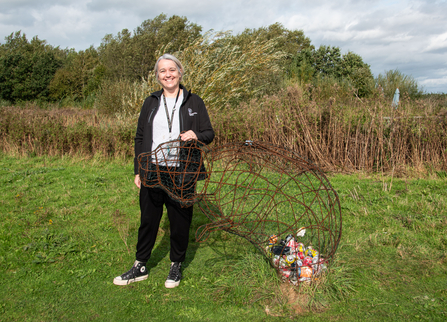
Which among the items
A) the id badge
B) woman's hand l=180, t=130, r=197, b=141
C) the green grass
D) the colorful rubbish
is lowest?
the green grass

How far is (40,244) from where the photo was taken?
3.20m

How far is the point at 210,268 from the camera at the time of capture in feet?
9.61

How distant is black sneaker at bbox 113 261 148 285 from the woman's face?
1.53m

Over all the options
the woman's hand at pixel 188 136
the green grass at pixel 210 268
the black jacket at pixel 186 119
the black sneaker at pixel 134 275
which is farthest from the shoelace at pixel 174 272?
the woman's hand at pixel 188 136

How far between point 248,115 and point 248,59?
4.08m

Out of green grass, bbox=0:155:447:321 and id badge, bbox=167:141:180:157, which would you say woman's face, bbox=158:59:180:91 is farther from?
green grass, bbox=0:155:447:321

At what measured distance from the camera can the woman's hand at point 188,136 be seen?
2260mm

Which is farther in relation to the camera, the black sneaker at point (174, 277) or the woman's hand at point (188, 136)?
the black sneaker at point (174, 277)

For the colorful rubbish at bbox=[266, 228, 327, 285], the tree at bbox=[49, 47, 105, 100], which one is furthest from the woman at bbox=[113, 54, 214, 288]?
the tree at bbox=[49, 47, 105, 100]

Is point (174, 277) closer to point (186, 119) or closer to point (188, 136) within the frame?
point (188, 136)

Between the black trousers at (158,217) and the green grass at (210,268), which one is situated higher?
the black trousers at (158,217)

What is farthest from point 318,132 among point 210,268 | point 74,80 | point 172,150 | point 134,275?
point 74,80

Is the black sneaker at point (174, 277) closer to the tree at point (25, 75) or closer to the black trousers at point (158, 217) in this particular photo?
the black trousers at point (158, 217)

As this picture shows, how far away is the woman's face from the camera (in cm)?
243
